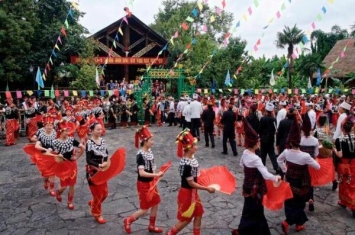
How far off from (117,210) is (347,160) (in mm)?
4033

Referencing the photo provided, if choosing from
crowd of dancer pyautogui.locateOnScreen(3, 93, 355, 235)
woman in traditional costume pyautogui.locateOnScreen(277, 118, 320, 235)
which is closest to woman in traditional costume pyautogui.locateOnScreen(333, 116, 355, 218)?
crowd of dancer pyautogui.locateOnScreen(3, 93, 355, 235)

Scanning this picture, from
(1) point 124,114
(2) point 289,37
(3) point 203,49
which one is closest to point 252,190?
(1) point 124,114

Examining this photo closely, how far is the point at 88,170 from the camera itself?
5516 millimetres

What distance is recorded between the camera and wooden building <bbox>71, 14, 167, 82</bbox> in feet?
89.6

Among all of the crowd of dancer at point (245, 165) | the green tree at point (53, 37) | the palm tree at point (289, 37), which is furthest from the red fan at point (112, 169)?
the palm tree at point (289, 37)

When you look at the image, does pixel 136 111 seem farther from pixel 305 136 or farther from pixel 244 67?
pixel 305 136

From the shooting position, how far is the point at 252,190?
4.64m

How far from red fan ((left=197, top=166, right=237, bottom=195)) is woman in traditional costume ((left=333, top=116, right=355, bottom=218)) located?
2.24 m

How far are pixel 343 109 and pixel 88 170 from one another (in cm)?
568

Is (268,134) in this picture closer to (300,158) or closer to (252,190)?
(300,158)

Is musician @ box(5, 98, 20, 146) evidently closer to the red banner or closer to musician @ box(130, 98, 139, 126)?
musician @ box(130, 98, 139, 126)

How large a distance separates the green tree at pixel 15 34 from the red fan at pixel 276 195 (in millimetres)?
18466

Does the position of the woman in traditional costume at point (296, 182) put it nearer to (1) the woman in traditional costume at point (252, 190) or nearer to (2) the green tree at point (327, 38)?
(1) the woman in traditional costume at point (252, 190)

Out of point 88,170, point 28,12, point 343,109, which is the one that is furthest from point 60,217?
point 28,12
